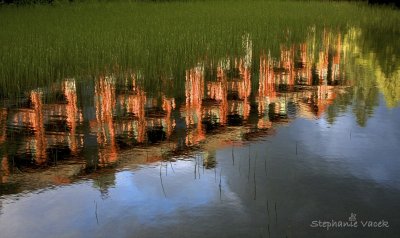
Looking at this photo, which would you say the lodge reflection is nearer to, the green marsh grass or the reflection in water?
the reflection in water

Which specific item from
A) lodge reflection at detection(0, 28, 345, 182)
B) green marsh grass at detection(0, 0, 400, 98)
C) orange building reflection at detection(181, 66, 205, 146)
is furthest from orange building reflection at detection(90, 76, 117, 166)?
→ orange building reflection at detection(181, 66, 205, 146)

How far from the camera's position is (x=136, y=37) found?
66.1ft

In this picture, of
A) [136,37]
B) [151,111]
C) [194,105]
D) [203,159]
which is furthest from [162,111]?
[136,37]

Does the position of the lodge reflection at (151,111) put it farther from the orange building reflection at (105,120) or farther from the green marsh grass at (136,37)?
the green marsh grass at (136,37)

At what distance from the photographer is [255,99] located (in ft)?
38.1

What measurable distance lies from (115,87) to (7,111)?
2.80 m

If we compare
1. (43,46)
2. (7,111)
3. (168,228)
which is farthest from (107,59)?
(168,228)

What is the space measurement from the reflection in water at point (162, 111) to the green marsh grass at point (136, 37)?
928mm

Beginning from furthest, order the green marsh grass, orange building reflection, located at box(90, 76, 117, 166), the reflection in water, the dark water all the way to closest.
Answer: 1. the green marsh grass
2. the reflection in water
3. orange building reflection, located at box(90, 76, 117, 166)
4. the dark water

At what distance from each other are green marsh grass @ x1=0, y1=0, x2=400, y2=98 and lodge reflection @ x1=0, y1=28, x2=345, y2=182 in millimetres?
947

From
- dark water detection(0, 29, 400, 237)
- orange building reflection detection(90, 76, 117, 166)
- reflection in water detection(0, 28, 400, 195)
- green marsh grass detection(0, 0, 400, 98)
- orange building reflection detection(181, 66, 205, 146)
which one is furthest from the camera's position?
green marsh grass detection(0, 0, 400, 98)

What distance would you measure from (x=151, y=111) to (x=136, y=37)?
10.1m

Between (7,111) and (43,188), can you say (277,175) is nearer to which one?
(43,188)

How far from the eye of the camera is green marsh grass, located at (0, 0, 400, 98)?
563 inches
